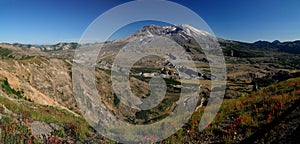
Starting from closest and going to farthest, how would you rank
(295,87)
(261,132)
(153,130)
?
(261,132)
(153,130)
(295,87)

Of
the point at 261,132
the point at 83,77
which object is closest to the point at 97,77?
the point at 83,77

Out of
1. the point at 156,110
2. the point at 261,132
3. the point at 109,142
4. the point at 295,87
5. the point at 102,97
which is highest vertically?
the point at 295,87

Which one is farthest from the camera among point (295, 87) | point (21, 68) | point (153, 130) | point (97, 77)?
point (97, 77)

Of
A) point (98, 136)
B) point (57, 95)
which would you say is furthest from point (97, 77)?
point (98, 136)

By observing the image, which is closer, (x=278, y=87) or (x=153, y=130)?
(x=153, y=130)

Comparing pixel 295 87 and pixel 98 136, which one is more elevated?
pixel 295 87

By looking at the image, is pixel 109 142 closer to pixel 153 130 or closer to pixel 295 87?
pixel 153 130

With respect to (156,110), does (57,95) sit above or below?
above

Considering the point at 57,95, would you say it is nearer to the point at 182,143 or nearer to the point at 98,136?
the point at 98,136

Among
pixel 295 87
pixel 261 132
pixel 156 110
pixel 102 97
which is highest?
pixel 295 87
